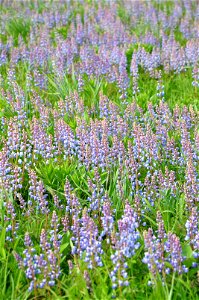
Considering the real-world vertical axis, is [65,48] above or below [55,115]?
above

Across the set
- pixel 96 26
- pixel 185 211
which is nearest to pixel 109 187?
pixel 185 211

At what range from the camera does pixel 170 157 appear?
17.5 ft

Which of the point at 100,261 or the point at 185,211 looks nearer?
the point at 100,261

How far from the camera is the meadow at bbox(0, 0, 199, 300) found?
12.1 ft

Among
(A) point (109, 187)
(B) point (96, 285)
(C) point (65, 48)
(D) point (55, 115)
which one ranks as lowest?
(B) point (96, 285)

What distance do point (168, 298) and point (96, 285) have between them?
0.60 metres

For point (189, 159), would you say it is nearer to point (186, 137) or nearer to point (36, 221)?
point (186, 137)

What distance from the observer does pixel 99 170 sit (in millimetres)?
5180

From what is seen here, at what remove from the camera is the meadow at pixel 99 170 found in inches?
145

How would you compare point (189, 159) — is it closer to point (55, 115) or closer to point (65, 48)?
point (55, 115)

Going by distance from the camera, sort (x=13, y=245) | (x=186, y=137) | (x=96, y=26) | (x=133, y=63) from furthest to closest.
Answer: (x=96, y=26) → (x=133, y=63) → (x=186, y=137) → (x=13, y=245)

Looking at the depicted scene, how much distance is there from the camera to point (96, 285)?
371 cm

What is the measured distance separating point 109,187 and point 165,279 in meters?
1.35

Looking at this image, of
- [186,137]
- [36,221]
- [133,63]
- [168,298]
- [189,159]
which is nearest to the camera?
[168,298]
